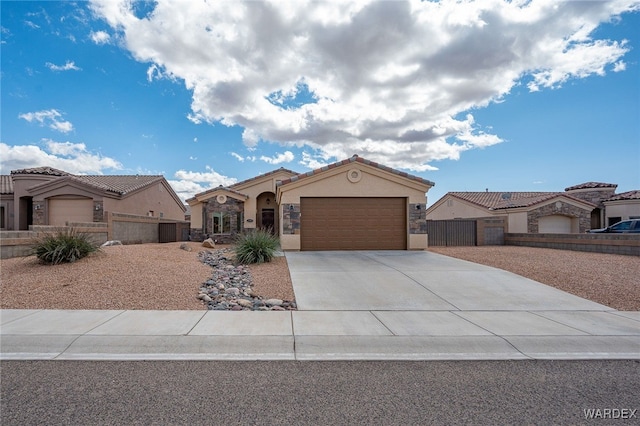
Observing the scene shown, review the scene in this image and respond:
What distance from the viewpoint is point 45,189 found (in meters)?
21.8

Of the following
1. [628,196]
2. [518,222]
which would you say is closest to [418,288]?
[518,222]

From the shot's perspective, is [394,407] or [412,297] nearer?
[394,407]

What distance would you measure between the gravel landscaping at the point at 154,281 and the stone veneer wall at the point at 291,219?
3875 millimetres

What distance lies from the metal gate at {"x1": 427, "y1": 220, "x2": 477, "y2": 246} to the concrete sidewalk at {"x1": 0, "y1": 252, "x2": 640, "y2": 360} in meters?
11.5

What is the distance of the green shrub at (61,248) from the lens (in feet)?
32.6

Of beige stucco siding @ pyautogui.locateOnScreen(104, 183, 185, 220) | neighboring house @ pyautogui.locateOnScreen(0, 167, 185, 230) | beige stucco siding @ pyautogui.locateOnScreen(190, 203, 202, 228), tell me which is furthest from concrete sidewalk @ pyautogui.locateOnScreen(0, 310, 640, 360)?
beige stucco siding @ pyautogui.locateOnScreen(190, 203, 202, 228)

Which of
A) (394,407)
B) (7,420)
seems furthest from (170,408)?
(394,407)

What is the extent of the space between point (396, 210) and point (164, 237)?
17.7 metres

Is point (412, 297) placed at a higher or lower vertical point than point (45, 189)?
lower

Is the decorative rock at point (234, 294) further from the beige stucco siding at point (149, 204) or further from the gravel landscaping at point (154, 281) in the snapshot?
the beige stucco siding at point (149, 204)

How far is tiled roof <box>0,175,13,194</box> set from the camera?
24.8m

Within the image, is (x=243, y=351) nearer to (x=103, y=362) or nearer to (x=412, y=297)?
(x=103, y=362)

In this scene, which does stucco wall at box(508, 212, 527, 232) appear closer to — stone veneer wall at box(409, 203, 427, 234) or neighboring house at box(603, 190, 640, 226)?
neighboring house at box(603, 190, 640, 226)

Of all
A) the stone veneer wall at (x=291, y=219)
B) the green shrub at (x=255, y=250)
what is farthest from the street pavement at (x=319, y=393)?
the stone veneer wall at (x=291, y=219)
